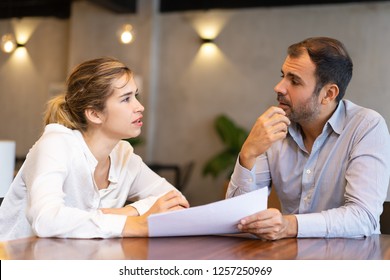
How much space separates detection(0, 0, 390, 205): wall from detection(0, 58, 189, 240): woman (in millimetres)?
5365

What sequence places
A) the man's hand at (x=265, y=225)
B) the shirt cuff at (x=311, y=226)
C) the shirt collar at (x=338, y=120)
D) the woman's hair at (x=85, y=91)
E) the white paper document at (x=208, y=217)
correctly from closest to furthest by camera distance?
the white paper document at (x=208, y=217) < the man's hand at (x=265, y=225) < the shirt cuff at (x=311, y=226) < the woman's hair at (x=85, y=91) < the shirt collar at (x=338, y=120)

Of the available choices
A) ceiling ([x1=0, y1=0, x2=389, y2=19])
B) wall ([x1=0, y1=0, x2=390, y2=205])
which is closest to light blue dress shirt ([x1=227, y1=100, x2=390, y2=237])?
wall ([x1=0, y1=0, x2=390, y2=205])

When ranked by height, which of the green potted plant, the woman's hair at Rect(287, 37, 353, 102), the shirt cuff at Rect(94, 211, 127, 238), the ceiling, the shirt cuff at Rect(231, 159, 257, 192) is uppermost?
the ceiling

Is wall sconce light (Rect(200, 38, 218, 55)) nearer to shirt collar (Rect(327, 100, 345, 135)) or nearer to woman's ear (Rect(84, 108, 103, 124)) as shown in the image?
shirt collar (Rect(327, 100, 345, 135))

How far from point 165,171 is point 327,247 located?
22.5ft

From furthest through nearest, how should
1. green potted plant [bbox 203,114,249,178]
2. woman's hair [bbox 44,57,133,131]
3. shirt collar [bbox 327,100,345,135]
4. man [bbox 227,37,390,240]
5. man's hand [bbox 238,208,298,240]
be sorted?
1. green potted plant [bbox 203,114,249,178]
2. shirt collar [bbox 327,100,345,135]
3. woman's hair [bbox 44,57,133,131]
4. man [bbox 227,37,390,240]
5. man's hand [bbox 238,208,298,240]

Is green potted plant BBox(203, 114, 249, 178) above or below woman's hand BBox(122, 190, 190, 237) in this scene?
below

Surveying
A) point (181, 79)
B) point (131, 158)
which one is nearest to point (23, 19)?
point (181, 79)

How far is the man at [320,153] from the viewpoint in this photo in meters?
1.77

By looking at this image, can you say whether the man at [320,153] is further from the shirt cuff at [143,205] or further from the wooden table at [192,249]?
the shirt cuff at [143,205]

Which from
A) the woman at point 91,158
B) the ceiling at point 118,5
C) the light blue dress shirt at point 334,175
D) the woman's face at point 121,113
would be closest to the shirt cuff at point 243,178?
the light blue dress shirt at point 334,175

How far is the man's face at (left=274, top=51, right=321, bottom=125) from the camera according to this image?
2117 millimetres

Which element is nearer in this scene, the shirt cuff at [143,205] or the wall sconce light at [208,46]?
the shirt cuff at [143,205]

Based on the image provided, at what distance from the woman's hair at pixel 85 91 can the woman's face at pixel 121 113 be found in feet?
0.06
